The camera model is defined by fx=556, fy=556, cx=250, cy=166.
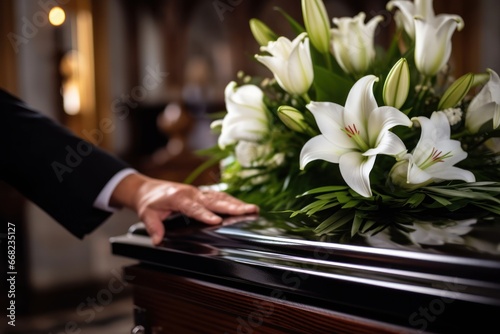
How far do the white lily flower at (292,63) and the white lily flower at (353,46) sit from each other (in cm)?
17

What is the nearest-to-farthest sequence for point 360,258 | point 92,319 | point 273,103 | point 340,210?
point 360,258 < point 340,210 < point 273,103 < point 92,319

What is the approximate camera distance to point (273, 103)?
1.19 metres

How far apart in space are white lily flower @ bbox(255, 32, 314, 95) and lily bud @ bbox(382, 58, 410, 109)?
0.17m

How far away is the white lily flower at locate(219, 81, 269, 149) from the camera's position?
1.17 metres

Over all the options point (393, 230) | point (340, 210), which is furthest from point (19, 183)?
point (393, 230)

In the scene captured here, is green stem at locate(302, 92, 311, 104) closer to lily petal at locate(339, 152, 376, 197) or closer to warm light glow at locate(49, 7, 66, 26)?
lily petal at locate(339, 152, 376, 197)

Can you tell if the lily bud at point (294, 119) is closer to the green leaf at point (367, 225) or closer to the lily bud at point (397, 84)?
the lily bud at point (397, 84)

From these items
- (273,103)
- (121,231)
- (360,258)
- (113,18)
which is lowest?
(121,231)

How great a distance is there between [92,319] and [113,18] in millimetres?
6482

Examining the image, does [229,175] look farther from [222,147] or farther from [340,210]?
[340,210]

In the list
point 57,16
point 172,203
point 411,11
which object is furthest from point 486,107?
point 57,16

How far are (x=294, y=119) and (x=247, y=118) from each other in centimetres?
17

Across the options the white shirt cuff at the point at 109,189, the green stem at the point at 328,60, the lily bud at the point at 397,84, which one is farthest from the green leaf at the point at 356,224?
the white shirt cuff at the point at 109,189

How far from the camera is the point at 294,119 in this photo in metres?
1.02
